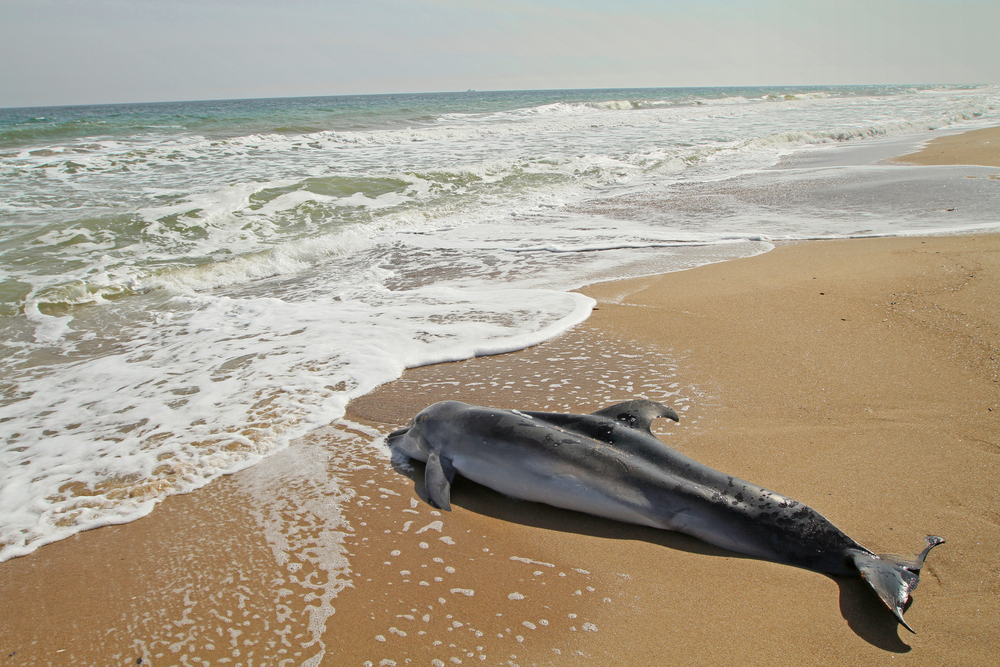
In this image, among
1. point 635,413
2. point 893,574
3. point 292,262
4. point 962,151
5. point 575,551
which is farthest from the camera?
point 962,151

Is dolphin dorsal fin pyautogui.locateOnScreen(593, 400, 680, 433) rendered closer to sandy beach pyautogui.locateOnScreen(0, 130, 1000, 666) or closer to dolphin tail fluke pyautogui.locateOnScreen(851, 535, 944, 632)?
sandy beach pyautogui.locateOnScreen(0, 130, 1000, 666)

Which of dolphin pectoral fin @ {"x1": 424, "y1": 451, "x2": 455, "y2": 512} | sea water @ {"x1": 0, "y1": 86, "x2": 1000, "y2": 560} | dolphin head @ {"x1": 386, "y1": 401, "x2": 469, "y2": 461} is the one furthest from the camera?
sea water @ {"x1": 0, "y1": 86, "x2": 1000, "y2": 560}

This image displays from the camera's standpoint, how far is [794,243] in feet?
23.9

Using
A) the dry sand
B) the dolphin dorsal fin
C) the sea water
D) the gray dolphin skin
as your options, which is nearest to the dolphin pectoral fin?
the gray dolphin skin

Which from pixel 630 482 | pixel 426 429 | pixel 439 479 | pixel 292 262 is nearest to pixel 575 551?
pixel 630 482

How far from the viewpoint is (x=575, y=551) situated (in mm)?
2570

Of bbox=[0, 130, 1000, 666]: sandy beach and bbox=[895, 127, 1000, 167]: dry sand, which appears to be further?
bbox=[895, 127, 1000, 167]: dry sand

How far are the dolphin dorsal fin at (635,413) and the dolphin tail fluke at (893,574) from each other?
106cm

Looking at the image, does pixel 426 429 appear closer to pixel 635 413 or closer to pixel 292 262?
pixel 635 413

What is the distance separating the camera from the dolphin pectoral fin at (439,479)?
114 inches

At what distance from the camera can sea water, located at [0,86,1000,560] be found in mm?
3721

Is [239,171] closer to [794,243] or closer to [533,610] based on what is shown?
[794,243]

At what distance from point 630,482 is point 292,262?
21.9ft

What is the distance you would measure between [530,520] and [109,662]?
1.68 meters
